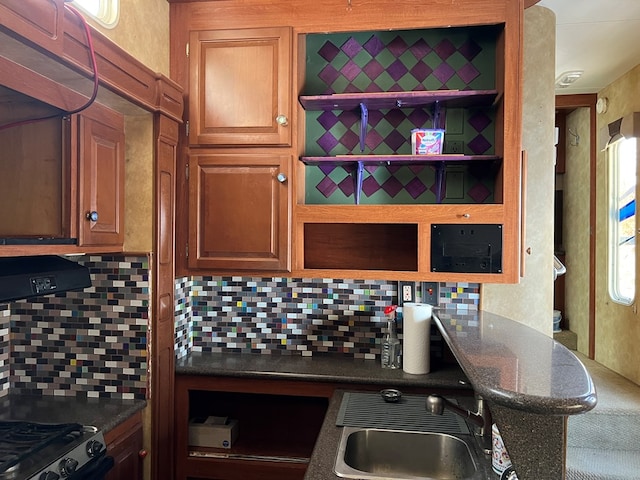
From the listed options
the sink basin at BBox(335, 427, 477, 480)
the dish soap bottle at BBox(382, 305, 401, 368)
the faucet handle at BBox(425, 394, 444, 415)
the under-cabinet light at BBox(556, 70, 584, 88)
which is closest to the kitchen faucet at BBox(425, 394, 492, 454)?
the faucet handle at BBox(425, 394, 444, 415)

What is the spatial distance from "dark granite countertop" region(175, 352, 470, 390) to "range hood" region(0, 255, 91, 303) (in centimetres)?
79

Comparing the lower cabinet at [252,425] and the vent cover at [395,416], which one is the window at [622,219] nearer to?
the vent cover at [395,416]

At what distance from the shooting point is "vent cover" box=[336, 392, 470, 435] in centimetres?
174

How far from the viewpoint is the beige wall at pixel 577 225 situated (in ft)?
14.8

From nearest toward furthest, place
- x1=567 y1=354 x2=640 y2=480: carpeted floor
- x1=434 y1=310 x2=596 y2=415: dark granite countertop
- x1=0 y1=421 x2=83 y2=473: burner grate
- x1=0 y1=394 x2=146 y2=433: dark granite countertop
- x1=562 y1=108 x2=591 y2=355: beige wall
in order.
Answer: x1=434 y1=310 x2=596 y2=415: dark granite countertop
x1=0 y1=421 x2=83 y2=473: burner grate
x1=0 y1=394 x2=146 y2=433: dark granite countertop
x1=567 y1=354 x2=640 y2=480: carpeted floor
x1=562 y1=108 x2=591 y2=355: beige wall

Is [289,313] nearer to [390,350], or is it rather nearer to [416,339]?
[390,350]

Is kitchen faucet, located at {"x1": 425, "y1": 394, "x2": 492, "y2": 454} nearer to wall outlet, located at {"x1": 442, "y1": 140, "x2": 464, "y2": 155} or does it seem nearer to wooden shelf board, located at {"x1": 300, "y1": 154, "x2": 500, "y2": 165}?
wooden shelf board, located at {"x1": 300, "y1": 154, "x2": 500, "y2": 165}

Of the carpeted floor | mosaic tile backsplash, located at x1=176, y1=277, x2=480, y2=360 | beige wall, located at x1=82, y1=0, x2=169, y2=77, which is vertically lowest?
the carpeted floor

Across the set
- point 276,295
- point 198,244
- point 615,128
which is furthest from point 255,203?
point 615,128

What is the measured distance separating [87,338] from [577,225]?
4.39 metres

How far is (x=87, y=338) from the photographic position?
2174mm

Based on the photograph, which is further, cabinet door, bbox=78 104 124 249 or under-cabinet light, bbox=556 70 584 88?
under-cabinet light, bbox=556 70 584 88

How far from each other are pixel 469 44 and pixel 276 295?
1.60 metres

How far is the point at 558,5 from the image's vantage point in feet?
8.89
